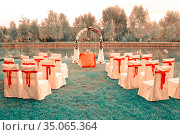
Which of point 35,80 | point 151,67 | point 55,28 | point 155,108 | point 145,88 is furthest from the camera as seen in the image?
point 55,28

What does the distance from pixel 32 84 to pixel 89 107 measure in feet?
5.64

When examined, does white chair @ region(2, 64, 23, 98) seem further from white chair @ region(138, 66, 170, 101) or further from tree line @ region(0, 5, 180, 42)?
tree line @ region(0, 5, 180, 42)

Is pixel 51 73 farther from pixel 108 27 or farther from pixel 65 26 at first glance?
pixel 65 26

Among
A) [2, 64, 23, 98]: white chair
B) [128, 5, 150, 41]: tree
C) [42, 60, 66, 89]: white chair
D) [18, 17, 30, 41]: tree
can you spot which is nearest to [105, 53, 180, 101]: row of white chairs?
[42, 60, 66, 89]: white chair

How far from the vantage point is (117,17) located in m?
53.5

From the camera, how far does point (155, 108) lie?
11.7 feet

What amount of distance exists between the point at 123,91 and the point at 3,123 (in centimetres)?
348

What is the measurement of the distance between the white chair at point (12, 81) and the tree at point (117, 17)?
51454mm

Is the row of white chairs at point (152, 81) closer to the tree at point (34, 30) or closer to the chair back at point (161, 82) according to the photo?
the chair back at point (161, 82)

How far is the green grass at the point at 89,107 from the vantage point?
321cm

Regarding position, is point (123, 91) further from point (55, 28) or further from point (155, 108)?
point (55, 28)

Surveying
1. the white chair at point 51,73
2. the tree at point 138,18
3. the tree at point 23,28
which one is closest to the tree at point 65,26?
the tree at point 23,28

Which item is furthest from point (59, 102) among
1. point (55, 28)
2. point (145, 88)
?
point (55, 28)

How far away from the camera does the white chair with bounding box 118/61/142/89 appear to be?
4.70 meters
